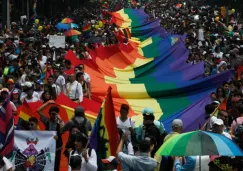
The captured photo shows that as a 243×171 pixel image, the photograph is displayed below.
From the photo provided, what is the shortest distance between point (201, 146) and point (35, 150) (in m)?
3.54

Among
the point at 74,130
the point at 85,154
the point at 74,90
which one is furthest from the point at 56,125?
the point at 74,90

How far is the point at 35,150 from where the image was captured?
35.6 ft

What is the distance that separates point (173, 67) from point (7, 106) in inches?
516

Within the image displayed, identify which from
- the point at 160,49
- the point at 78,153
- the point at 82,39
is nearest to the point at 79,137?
the point at 78,153

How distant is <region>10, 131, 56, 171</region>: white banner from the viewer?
35.1 feet

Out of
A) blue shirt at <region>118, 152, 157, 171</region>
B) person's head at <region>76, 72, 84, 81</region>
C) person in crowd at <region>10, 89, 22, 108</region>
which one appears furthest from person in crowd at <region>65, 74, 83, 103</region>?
blue shirt at <region>118, 152, 157, 171</region>

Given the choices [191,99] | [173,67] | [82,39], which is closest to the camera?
[191,99]

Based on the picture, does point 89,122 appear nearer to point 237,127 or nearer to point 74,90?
point 237,127

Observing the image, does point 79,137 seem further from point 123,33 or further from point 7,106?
point 123,33

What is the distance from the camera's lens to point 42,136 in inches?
427

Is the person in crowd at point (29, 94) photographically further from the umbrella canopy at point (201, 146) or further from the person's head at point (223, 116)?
the umbrella canopy at point (201, 146)

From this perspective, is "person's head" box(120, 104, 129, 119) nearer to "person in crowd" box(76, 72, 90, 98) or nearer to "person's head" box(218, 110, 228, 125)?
"person's head" box(218, 110, 228, 125)

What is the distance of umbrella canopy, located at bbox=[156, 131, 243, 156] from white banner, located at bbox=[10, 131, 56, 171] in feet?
9.89

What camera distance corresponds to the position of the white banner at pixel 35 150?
1070 cm
